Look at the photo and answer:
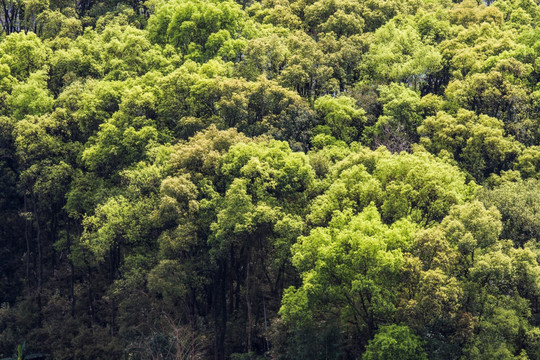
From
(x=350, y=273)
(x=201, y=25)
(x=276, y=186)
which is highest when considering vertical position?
(x=201, y=25)

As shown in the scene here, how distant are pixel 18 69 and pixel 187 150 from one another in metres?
23.4

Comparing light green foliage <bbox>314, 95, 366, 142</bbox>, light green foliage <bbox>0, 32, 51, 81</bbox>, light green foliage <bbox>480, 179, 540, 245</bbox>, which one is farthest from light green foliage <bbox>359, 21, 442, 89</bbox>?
light green foliage <bbox>0, 32, 51, 81</bbox>

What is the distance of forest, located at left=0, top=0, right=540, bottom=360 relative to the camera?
95.3 ft

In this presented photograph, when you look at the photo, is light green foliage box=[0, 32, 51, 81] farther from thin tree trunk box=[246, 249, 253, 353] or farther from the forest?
thin tree trunk box=[246, 249, 253, 353]

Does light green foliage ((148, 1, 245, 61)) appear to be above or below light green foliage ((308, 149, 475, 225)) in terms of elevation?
above

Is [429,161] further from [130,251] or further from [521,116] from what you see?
[130,251]

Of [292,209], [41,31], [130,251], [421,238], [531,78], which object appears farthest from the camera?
[41,31]

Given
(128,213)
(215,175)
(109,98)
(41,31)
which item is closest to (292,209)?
(215,175)

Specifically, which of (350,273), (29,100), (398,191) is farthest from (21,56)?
(350,273)

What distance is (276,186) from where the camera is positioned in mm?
35656

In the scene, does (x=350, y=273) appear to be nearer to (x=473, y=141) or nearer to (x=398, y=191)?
(x=398, y=191)

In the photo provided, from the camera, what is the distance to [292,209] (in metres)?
35.7

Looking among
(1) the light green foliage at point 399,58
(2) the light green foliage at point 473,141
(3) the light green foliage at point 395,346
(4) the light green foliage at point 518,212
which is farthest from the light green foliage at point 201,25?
(3) the light green foliage at point 395,346

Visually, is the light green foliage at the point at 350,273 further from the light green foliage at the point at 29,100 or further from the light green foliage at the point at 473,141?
the light green foliage at the point at 29,100
